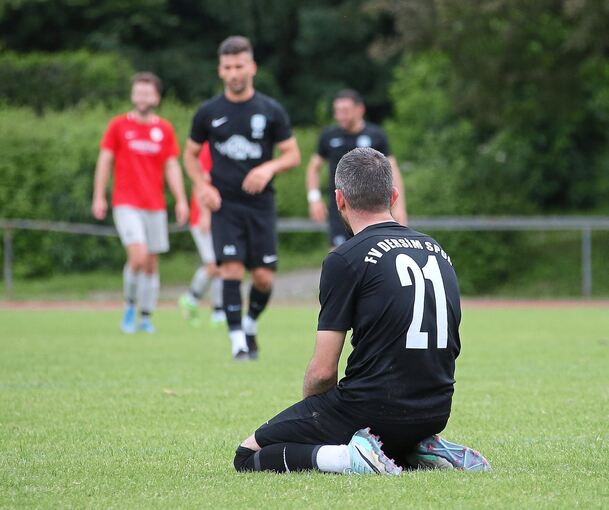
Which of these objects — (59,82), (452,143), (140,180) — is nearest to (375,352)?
(140,180)

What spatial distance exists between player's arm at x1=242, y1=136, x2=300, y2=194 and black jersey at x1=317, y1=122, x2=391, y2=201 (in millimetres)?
2784

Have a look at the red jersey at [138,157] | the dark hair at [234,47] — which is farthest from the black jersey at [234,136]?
the red jersey at [138,157]

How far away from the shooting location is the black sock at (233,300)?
34.8ft

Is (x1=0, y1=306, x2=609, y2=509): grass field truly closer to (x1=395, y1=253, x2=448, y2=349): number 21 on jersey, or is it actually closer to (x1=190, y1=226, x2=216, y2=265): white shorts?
(x1=395, y1=253, x2=448, y2=349): number 21 on jersey

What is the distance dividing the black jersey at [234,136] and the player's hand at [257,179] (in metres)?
0.31

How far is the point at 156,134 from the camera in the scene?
45.9 feet

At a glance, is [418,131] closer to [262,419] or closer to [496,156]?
[496,156]

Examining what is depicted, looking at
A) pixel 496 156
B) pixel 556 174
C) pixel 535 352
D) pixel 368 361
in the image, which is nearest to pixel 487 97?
pixel 496 156

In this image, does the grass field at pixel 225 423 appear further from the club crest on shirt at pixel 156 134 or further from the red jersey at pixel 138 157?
the club crest on shirt at pixel 156 134

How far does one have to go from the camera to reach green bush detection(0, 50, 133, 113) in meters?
34.2

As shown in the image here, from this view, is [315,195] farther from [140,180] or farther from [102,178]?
[102,178]

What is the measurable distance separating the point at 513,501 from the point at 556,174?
30.9 m

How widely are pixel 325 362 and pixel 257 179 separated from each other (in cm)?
524

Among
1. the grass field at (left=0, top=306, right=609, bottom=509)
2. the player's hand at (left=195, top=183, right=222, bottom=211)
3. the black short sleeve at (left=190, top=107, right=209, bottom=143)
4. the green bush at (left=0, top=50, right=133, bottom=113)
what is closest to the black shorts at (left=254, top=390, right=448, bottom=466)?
the grass field at (left=0, top=306, right=609, bottom=509)
